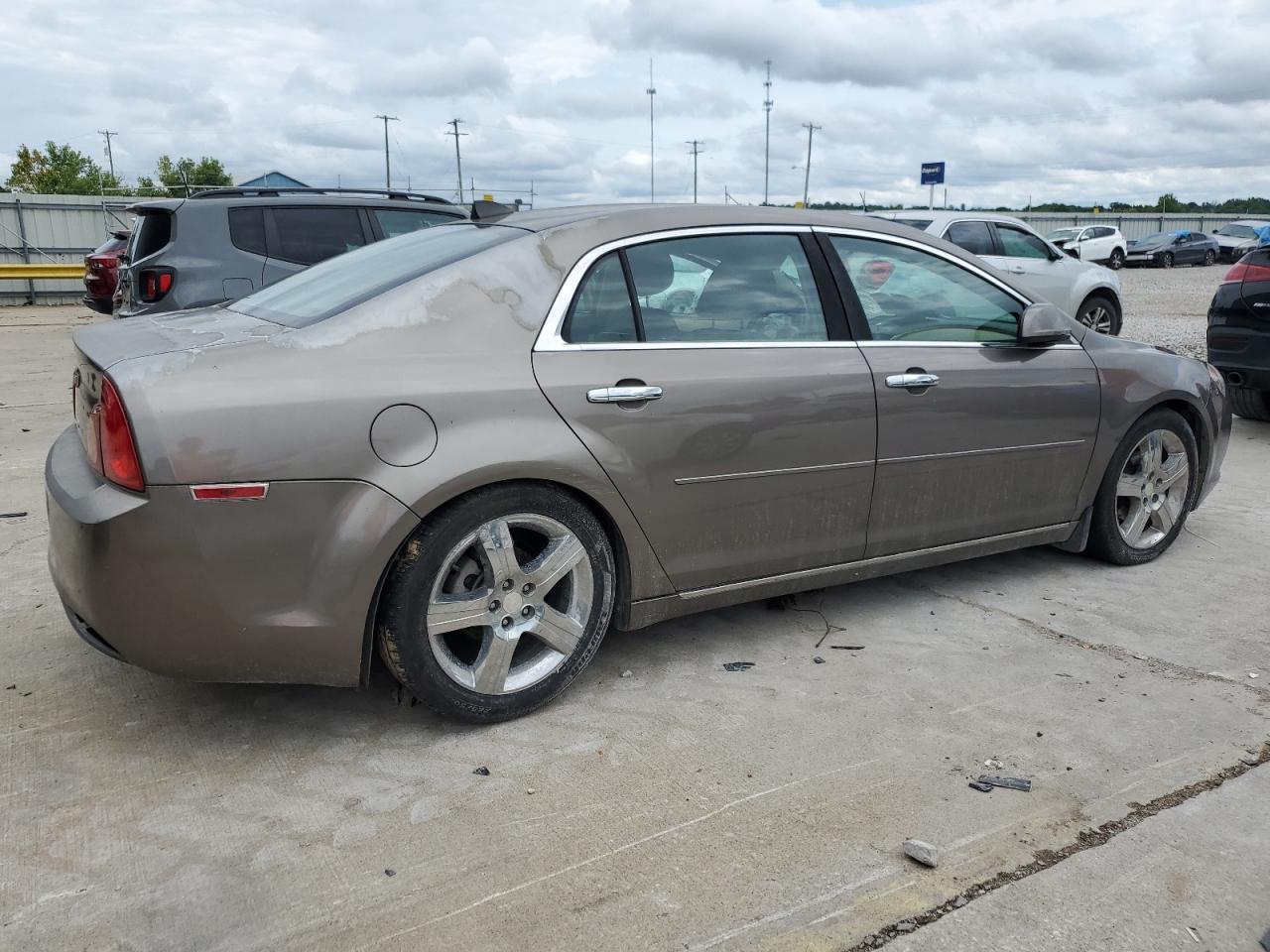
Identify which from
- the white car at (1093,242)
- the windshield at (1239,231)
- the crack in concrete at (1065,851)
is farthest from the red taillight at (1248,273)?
the windshield at (1239,231)

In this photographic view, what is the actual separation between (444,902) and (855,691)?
162 centimetres

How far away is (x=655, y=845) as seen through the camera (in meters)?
2.60

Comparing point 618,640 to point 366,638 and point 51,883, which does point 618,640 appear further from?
point 51,883

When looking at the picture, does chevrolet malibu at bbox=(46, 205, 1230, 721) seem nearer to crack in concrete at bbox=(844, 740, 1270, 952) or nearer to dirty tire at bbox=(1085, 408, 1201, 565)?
dirty tire at bbox=(1085, 408, 1201, 565)

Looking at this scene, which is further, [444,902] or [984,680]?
[984,680]

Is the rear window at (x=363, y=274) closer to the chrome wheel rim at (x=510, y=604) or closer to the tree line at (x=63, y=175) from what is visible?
the chrome wheel rim at (x=510, y=604)

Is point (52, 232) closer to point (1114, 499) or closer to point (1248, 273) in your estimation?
point (1248, 273)

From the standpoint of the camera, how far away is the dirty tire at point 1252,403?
26.6ft

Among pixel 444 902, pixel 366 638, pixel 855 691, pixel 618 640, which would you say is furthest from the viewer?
pixel 618 640

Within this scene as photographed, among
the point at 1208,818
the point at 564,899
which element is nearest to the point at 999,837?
the point at 1208,818

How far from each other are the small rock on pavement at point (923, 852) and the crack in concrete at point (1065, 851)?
0.36ft

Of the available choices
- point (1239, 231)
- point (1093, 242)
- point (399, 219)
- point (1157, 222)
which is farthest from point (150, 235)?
point (1157, 222)

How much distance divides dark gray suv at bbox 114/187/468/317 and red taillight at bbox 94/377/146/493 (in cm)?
513

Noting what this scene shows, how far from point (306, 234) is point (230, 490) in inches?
229
